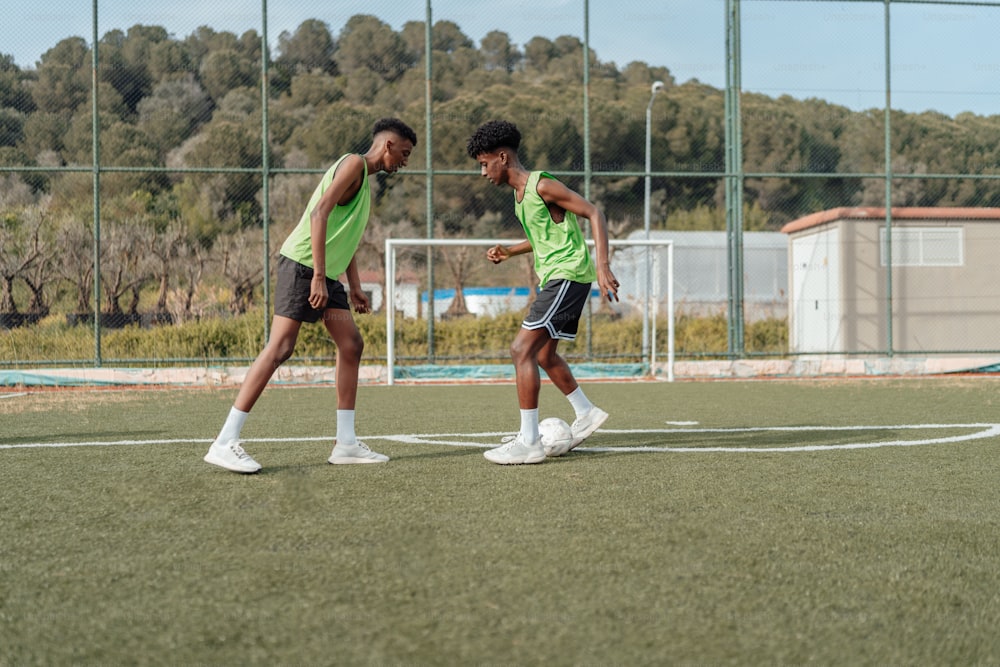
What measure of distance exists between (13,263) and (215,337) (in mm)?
2746

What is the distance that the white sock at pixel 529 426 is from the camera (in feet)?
15.1

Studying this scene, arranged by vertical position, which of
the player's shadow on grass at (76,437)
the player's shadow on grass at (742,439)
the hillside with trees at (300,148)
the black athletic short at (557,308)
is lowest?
the player's shadow on grass at (742,439)

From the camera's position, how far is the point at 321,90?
53.7ft

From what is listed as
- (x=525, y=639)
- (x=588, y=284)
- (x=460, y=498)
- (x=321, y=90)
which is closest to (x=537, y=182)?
(x=588, y=284)

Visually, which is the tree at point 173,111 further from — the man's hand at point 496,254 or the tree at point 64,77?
the man's hand at point 496,254

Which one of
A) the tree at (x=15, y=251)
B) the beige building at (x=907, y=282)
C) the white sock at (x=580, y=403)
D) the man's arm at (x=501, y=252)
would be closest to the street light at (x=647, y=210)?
the beige building at (x=907, y=282)

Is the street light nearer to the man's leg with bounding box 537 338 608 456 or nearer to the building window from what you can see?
the building window

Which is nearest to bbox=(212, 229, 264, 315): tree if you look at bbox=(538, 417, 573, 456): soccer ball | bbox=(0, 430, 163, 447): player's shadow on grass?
bbox=(0, 430, 163, 447): player's shadow on grass

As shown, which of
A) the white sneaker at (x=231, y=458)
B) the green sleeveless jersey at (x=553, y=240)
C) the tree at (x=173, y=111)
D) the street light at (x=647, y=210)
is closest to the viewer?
the white sneaker at (x=231, y=458)

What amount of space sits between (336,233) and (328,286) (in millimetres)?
247

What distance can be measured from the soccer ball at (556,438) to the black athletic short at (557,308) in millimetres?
445

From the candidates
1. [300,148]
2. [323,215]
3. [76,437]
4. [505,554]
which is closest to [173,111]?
[300,148]

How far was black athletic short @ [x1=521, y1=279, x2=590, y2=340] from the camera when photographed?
4.79 m

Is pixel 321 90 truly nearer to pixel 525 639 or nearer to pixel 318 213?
pixel 318 213
